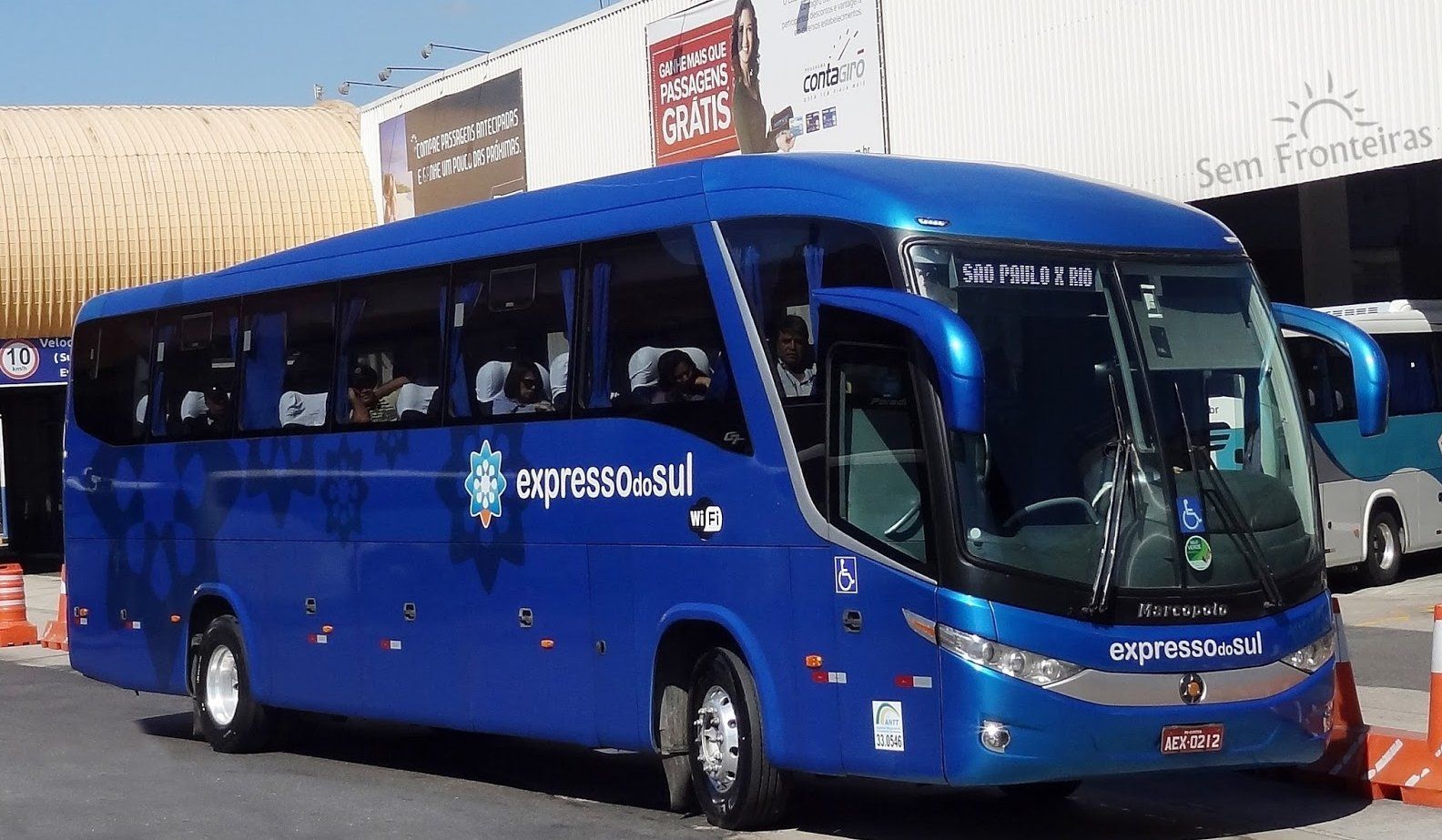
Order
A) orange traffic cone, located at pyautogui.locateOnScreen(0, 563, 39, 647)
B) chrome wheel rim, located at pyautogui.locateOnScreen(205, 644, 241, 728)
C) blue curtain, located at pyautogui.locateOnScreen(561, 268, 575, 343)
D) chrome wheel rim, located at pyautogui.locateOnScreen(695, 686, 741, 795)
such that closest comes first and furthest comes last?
chrome wheel rim, located at pyautogui.locateOnScreen(695, 686, 741, 795)
blue curtain, located at pyautogui.locateOnScreen(561, 268, 575, 343)
chrome wheel rim, located at pyautogui.locateOnScreen(205, 644, 241, 728)
orange traffic cone, located at pyautogui.locateOnScreen(0, 563, 39, 647)

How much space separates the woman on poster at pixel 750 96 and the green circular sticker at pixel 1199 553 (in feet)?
63.9

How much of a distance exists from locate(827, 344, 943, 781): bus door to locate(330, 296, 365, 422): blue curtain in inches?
194

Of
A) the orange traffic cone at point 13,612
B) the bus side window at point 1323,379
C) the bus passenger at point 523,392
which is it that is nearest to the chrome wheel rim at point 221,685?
the bus passenger at point 523,392

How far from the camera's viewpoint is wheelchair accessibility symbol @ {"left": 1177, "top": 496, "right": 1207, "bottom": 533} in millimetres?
8789

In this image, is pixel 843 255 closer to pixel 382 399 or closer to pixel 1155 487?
pixel 1155 487

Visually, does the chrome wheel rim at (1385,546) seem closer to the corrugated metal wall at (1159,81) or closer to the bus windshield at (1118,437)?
the corrugated metal wall at (1159,81)

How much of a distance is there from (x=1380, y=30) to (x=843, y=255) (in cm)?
1279

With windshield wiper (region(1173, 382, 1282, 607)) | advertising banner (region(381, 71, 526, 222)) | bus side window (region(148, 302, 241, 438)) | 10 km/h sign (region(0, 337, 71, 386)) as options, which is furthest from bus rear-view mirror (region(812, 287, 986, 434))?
10 km/h sign (region(0, 337, 71, 386))

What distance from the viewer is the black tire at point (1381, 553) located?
22.6m

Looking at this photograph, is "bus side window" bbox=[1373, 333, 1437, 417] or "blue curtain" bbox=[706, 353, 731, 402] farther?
"bus side window" bbox=[1373, 333, 1437, 417]

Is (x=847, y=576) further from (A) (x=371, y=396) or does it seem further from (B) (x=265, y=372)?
(B) (x=265, y=372)

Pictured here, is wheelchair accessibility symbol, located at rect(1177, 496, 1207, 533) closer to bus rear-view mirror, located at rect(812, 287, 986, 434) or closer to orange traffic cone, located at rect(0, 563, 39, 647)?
bus rear-view mirror, located at rect(812, 287, 986, 434)

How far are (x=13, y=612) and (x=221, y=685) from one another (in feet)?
36.7

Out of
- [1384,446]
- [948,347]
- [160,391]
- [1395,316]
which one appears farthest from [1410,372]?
[948,347]
